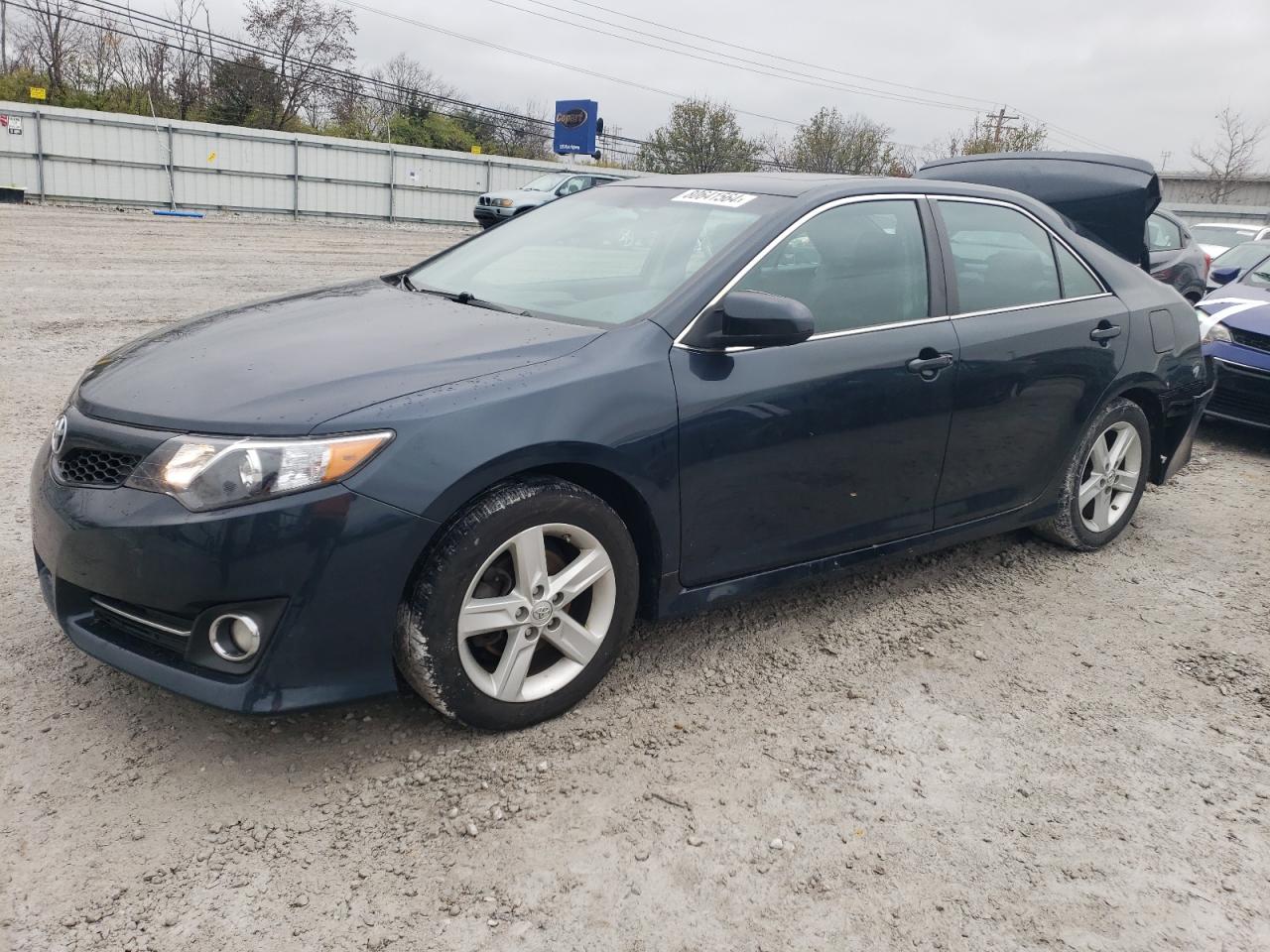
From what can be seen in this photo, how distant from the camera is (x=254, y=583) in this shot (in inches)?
95.8

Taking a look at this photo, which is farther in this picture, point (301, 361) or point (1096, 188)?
point (1096, 188)

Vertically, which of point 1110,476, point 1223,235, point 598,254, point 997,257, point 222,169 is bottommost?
point 1110,476

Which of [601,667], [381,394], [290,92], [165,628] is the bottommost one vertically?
[601,667]

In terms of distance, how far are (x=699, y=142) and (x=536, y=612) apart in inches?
1762

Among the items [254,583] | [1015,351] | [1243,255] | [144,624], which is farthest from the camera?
[1243,255]

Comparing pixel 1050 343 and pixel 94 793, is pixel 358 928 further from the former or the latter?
pixel 1050 343

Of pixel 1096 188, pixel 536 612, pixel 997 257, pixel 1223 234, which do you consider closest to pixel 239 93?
pixel 1223 234

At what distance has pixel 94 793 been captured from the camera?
8.43 ft

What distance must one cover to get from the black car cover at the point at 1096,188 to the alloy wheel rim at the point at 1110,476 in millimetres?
2177

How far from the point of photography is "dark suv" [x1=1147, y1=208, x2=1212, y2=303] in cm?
1051

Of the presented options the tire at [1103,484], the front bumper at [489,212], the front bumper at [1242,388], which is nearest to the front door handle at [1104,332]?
the tire at [1103,484]

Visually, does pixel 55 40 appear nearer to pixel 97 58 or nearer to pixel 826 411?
pixel 97 58

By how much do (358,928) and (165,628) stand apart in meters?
0.91

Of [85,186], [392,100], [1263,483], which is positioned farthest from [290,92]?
[1263,483]
